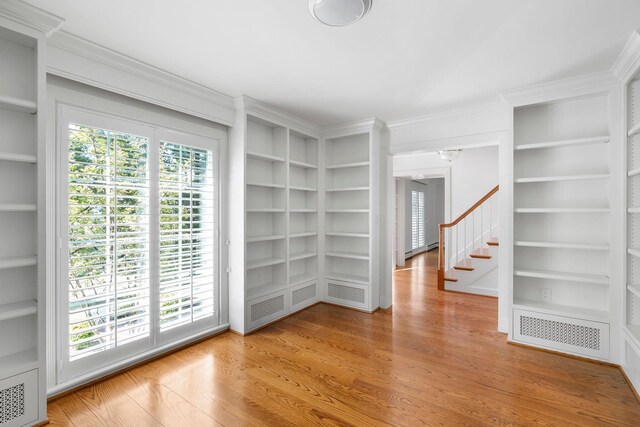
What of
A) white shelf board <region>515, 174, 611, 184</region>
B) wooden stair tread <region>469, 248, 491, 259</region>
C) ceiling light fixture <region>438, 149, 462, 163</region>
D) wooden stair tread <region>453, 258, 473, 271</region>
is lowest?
wooden stair tread <region>453, 258, 473, 271</region>

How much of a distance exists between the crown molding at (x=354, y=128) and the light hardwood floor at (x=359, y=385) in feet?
8.31

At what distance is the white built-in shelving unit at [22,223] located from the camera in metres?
1.83

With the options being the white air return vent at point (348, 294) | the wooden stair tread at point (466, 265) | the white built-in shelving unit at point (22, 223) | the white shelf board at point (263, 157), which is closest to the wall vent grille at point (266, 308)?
the white air return vent at point (348, 294)

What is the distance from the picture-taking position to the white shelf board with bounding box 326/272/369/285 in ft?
13.7

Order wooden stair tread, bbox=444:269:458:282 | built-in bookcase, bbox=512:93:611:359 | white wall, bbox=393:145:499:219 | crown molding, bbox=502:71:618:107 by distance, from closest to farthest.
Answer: crown molding, bbox=502:71:618:107 < built-in bookcase, bbox=512:93:611:359 < wooden stair tread, bbox=444:269:458:282 < white wall, bbox=393:145:499:219

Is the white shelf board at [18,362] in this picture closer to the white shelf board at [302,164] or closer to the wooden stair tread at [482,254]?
the white shelf board at [302,164]

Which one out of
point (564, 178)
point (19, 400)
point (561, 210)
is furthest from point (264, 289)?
point (564, 178)

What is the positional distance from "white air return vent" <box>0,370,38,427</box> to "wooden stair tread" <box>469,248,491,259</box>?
5.23 metres

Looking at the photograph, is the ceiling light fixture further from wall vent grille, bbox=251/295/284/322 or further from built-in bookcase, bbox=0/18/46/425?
built-in bookcase, bbox=0/18/46/425

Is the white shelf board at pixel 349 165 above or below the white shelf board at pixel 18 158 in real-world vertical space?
above

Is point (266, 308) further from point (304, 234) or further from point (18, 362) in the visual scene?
point (18, 362)

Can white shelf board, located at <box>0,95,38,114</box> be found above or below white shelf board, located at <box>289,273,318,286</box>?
above

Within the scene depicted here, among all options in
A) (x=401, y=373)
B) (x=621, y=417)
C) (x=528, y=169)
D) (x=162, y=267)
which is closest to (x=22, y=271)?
(x=162, y=267)

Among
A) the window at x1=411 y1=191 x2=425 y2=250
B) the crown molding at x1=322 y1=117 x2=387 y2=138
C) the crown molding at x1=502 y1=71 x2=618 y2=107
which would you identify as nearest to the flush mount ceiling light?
the crown molding at x1=502 y1=71 x2=618 y2=107
